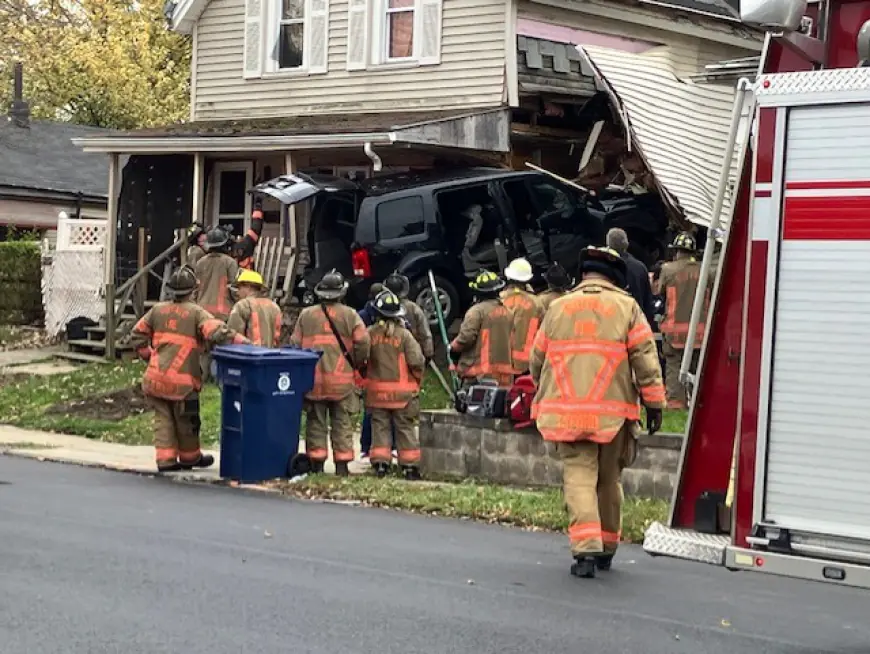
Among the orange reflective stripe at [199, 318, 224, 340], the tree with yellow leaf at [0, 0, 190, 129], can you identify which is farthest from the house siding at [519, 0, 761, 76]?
the tree with yellow leaf at [0, 0, 190, 129]

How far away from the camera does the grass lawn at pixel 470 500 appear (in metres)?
10.5

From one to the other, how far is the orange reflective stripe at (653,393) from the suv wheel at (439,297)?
386 inches

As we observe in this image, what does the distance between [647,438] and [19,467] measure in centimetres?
576

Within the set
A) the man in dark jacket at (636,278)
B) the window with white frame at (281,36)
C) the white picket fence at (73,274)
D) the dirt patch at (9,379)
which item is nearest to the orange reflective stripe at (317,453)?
the man in dark jacket at (636,278)

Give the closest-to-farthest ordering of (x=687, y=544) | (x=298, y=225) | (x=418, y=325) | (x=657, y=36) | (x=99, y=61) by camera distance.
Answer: (x=687, y=544)
(x=418, y=325)
(x=298, y=225)
(x=657, y=36)
(x=99, y=61)

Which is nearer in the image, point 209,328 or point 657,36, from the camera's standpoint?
point 209,328

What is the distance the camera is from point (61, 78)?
41281mm

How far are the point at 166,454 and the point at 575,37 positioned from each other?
39.6 feet

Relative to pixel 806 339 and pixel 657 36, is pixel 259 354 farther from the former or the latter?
pixel 657 36

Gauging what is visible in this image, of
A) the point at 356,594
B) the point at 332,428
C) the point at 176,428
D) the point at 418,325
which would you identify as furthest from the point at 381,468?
the point at 356,594

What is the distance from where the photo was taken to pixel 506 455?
40.3 feet

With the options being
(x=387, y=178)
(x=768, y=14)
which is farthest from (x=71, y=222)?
(x=768, y=14)

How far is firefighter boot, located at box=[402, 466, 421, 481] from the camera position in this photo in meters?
12.9

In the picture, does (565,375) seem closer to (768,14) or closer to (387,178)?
(768,14)
